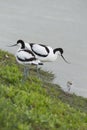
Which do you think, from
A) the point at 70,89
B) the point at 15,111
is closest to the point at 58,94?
the point at 70,89

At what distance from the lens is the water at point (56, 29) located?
15.8 m

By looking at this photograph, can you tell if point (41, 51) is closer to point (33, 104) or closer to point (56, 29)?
point (33, 104)

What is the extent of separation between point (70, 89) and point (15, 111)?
6124 millimetres

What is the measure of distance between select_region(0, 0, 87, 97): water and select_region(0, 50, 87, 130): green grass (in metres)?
1.37

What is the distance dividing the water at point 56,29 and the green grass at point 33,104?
1367mm

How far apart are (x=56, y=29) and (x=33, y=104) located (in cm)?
1391

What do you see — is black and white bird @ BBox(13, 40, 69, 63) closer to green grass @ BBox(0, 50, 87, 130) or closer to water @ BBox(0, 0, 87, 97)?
green grass @ BBox(0, 50, 87, 130)

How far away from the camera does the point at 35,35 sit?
21.1 m

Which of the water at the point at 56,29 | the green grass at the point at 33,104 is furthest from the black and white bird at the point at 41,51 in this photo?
the water at the point at 56,29

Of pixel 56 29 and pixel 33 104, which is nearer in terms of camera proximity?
pixel 33 104

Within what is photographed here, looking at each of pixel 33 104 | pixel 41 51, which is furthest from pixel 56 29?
pixel 33 104

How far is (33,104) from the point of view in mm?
9289

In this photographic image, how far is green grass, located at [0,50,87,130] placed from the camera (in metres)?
7.46

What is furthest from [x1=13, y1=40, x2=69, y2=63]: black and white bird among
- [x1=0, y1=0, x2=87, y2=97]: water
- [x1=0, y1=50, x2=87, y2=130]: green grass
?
[x1=0, y1=0, x2=87, y2=97]: water
